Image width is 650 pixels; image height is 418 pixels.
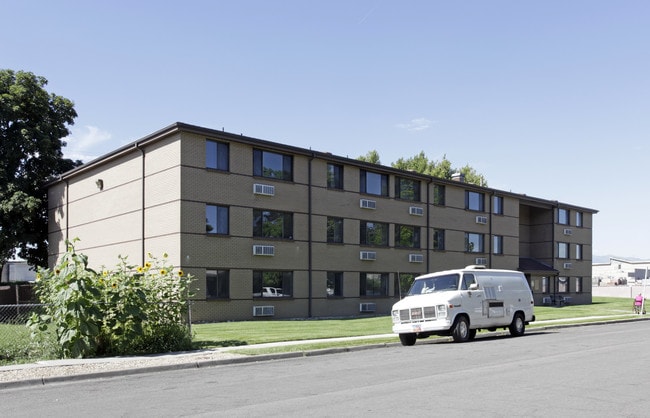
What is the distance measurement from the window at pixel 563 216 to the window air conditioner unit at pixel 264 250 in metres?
31.2

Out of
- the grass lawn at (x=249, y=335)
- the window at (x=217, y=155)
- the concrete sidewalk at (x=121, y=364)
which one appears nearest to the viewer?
the concrete sidewalk at (x=121, y=364)

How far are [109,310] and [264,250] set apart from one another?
49.4 feet

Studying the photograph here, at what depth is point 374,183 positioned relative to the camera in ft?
120

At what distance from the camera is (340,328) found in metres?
23.6

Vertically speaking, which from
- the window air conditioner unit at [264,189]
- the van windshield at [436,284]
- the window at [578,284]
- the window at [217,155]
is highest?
the window at [217,155]

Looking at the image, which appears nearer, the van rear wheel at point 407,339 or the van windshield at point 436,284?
the van rear wheel at point 407,339

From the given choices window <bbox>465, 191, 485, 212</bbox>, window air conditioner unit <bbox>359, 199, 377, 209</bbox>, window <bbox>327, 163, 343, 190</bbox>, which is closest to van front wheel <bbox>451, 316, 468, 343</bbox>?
window <bbox>327, 163, 343, 190</bbox>

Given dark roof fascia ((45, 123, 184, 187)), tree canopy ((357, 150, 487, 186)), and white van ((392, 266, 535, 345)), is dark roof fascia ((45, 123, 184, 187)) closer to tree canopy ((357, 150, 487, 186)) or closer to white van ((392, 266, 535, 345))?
white van ((392, 266, 535, 345))

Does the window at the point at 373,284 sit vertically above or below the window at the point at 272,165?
below

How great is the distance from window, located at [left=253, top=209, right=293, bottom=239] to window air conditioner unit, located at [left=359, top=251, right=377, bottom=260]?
5.08 metres

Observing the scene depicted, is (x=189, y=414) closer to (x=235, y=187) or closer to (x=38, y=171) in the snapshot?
(x=235, y=187)

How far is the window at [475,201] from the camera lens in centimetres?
4306

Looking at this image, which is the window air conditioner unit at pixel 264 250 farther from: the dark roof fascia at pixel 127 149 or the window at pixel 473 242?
the window at pixel 473 242

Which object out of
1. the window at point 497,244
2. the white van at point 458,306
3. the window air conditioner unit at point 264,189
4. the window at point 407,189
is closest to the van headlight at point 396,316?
the white van at point 458,306
